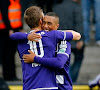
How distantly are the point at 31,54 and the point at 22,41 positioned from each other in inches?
6.9

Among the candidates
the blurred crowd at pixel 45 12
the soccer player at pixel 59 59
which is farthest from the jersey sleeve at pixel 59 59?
the blurred crowd at pixel 45 12

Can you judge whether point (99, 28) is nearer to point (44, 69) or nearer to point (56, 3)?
point (56, 3)

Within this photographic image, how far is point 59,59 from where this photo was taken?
9.78 feet

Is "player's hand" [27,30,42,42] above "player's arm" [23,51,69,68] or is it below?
above

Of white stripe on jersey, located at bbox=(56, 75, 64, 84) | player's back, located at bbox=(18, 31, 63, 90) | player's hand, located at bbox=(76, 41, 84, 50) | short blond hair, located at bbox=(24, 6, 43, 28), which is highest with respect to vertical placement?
short blond hair, located at bbox=(24, 6, 43, 28)

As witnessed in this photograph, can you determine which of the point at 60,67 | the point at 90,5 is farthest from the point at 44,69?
the point at 90,5

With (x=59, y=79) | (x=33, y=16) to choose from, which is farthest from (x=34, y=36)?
(x=59, y=79)

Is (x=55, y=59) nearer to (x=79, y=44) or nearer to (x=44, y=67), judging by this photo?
(x=44, y=67)

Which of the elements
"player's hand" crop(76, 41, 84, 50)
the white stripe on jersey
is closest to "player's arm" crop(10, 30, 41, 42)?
the white stripe on jersey

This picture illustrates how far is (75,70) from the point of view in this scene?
603 cm

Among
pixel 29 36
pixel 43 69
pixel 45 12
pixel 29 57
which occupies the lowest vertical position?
pixel 45 12

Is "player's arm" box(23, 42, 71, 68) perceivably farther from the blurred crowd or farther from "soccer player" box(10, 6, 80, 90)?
the blurred crowd

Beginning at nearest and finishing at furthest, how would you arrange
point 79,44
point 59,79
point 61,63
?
point 61,63, point 59,79, point 79,44

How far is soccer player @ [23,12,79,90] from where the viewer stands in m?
2.97
